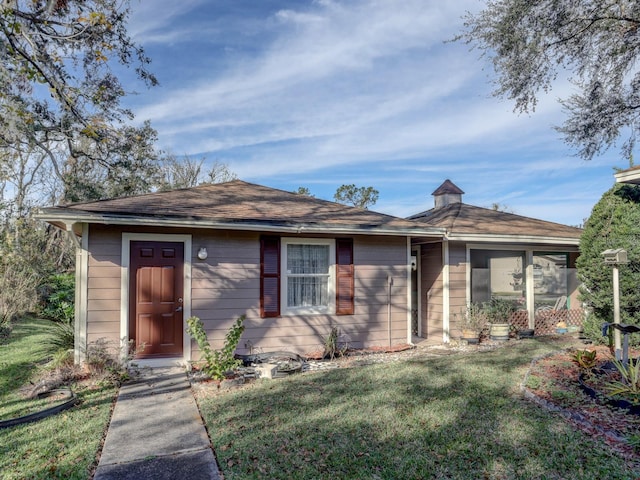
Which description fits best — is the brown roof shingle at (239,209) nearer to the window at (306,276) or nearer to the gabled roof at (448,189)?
the window at (306,276)

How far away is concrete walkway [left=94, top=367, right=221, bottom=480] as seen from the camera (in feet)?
10.6

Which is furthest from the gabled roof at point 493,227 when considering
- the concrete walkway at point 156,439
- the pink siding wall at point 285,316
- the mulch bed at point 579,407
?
the concrete walkway at point 156,439

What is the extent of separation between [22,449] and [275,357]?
3750 millimetres

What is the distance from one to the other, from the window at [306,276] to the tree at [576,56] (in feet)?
16.8

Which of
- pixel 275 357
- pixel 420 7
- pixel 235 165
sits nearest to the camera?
pixel 275 357

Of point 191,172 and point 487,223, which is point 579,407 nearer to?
point 487,223


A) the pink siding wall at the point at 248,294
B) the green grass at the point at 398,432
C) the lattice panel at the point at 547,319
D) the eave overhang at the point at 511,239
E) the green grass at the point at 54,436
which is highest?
the eave overhang at the point at 511,239

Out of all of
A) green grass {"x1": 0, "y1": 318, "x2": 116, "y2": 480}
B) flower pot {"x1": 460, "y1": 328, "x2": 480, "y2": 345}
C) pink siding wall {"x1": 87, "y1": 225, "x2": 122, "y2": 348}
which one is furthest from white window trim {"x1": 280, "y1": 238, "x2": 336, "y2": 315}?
green grass {"x1": 0, "y1": 318, "x2": 116, "y2": 480}

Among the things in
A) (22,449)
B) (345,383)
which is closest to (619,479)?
(345,383)

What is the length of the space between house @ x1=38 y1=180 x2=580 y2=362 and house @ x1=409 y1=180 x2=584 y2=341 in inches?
1.3

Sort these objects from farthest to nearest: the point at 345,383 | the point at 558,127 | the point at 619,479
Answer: the point at 558,127 → the point at 345,383 → the point at 619,479

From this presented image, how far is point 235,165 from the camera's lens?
79.2 ft

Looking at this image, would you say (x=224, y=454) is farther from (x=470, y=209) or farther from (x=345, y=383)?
(x=470, y=209)

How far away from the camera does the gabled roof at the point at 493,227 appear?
29.3ft
